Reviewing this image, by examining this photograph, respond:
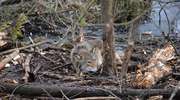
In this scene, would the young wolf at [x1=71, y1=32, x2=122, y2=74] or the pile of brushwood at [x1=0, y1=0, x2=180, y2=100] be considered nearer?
the pile of brushwood at [x1=0, y1=0, x2=180, y2=100]

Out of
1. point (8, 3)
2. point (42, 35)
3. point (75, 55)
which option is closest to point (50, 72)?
point (75, 55)

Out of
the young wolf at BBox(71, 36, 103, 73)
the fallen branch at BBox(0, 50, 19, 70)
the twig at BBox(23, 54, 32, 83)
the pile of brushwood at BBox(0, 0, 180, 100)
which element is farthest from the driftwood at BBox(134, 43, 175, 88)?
the fallen branch at BBox(0, 50, 19, 70)

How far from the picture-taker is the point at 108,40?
5094 mm

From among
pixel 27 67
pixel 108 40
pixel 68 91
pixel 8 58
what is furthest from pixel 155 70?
pixel 8 58

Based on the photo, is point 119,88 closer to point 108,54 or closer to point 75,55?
point 108,54

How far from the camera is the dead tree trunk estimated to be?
487cm

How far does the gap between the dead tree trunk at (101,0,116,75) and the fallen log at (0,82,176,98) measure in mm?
816

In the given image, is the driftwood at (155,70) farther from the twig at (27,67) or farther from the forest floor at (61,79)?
the twig at (27,67)

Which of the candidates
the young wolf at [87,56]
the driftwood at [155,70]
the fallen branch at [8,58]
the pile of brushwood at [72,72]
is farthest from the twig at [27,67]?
the driftwood at [155,70]

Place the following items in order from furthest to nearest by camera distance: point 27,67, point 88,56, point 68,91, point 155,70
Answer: point 88,56, point 27,67, point 155,70, point 68,91

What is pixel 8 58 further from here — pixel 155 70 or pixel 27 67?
pixel 155 70

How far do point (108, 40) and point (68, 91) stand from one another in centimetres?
92

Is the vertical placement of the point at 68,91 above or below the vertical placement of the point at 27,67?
below

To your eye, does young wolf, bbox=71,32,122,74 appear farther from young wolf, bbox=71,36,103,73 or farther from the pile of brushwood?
the pile of brushwood
